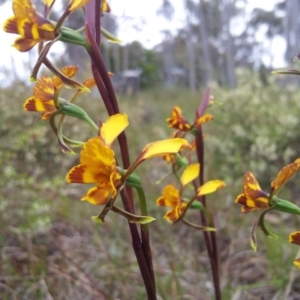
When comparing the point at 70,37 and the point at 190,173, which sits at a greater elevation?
the point at 70,37

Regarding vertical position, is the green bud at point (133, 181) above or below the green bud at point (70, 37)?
below

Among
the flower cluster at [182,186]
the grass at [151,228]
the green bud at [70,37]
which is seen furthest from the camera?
the grass at [151,228]

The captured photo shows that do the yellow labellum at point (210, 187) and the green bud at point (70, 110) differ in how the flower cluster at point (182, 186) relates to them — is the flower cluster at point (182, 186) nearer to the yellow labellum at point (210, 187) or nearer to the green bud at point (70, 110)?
the yellow labellum at point (210, 187)

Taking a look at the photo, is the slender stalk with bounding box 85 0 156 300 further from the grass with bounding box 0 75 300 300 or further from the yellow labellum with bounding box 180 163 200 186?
the grass with bounding box 0 75 300 300

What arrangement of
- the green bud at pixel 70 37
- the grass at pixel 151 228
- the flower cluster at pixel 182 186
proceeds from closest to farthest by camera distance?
the green bud at pixel 70 37 < the flower cluster at pixel 182 186 < the grass at pixel 151 228

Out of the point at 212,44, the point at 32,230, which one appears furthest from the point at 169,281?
the point at 212,44

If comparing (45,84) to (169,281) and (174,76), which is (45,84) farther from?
(174,76)

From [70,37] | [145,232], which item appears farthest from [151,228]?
Result: [70,37]

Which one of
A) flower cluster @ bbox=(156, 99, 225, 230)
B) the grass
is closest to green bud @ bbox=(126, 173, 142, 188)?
flower cluster @ bbox=(156, 99, 225, 230)

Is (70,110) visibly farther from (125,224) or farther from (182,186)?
(125,224)

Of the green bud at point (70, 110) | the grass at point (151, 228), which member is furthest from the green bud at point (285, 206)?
the grass at point (151, 228)
